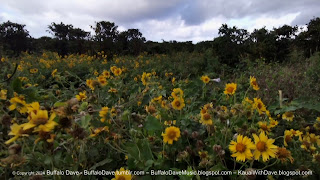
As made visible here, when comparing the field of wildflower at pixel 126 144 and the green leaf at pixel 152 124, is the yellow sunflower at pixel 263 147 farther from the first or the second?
the green leaf at pixel 152 124

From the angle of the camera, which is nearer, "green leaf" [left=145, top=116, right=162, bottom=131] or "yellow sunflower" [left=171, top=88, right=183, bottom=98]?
"green leaf" [left=145, top=116, right=162, bottom=131]

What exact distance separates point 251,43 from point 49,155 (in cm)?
723

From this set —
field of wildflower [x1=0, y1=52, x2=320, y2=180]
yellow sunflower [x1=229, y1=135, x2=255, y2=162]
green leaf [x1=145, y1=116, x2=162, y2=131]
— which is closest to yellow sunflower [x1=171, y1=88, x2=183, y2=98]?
field of wildflower [x1=0, y1=52, x2=320, y2=180]

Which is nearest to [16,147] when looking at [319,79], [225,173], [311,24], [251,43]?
[225,173]

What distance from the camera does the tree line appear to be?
22.2 ft

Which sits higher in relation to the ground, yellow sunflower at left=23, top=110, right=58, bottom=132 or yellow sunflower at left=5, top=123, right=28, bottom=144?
yellow sunflower at left=23, top=110, right=58, bottom=132

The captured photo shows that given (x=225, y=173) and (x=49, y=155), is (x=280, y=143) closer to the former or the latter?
(x=225, y=173)

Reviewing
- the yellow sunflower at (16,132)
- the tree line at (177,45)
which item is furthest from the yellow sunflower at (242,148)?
the tree line at (177,45)

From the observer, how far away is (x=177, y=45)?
1057cm

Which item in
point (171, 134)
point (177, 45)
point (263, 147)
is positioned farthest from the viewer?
point (177, 45)

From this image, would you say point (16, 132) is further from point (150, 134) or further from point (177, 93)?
point (177, 93)

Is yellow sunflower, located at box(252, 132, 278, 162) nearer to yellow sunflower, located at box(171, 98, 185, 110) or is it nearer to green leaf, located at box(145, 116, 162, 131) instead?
green leaf, located at box(145, 116, 162, 131)

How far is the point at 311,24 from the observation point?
7.93 m

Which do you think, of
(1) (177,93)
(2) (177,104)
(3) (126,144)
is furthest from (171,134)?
(1) (177,93)
